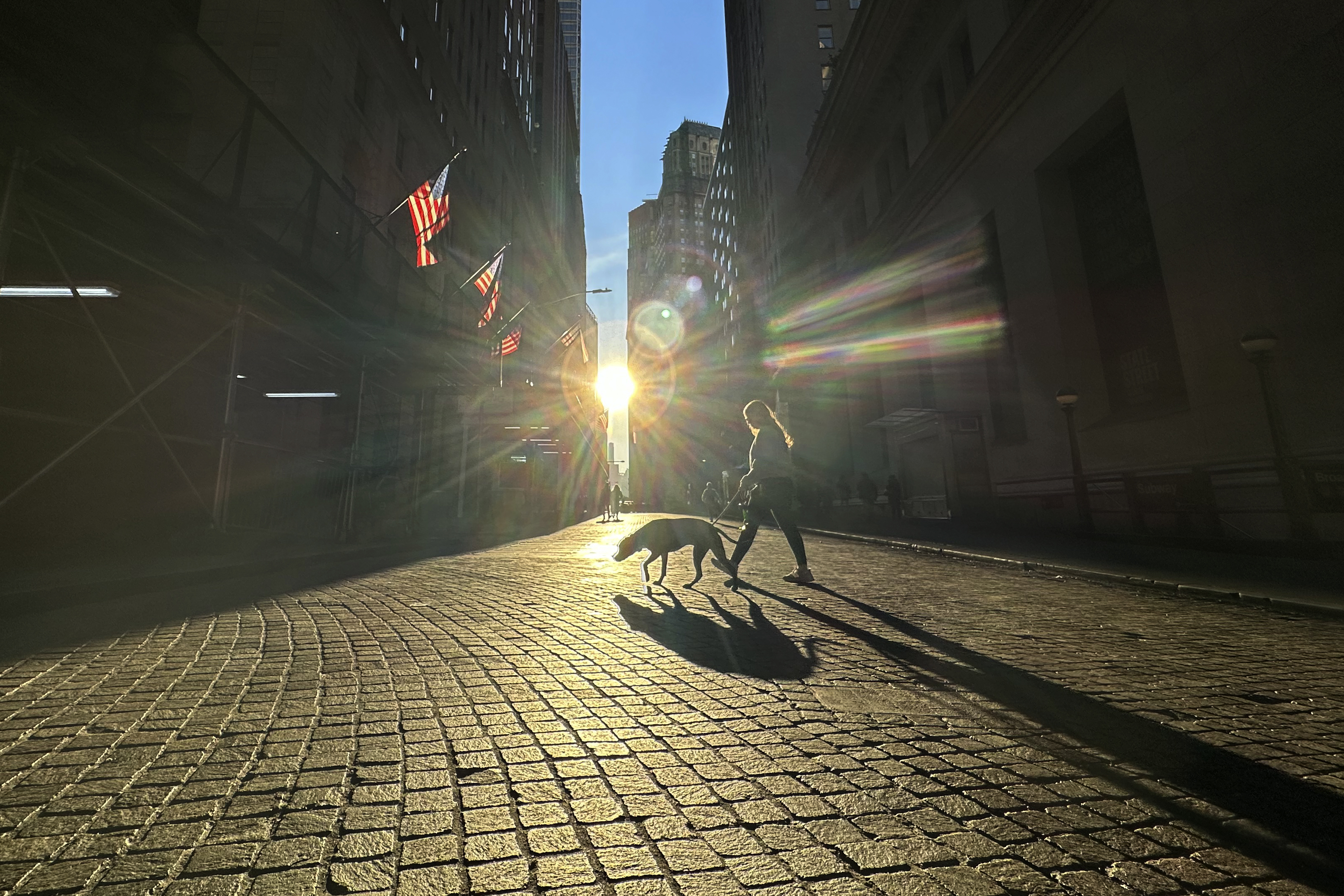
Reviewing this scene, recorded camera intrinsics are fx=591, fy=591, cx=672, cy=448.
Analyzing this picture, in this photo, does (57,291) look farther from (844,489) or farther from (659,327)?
(659,327)

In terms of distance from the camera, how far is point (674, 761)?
240 cm

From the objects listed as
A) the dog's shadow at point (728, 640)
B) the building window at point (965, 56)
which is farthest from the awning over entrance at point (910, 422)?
the dog's shadow at point (728, 640)

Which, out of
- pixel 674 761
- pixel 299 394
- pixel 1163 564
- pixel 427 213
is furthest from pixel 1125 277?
pixel 299 394

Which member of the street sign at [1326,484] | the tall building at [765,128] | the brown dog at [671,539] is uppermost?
the tall building at [765,128]

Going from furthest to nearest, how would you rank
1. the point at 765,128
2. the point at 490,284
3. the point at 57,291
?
→ the point at 765,128 → the point at 490,284 → the point at 57,291

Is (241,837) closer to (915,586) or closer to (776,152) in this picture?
(915,586)

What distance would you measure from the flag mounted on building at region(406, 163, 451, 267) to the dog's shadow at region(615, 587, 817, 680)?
10253mm

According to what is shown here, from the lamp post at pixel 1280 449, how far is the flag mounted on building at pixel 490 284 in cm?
1708

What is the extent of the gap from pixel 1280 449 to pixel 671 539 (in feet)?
33.9

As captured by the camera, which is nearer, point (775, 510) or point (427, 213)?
point (775, 510)

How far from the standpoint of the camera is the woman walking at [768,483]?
7141 mm

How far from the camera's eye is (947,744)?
2617 millimetres

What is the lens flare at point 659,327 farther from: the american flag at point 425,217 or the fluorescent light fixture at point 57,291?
the fluorescent light fixture at point 57,291

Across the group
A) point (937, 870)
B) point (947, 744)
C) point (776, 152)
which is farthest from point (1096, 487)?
point (776, 152)
